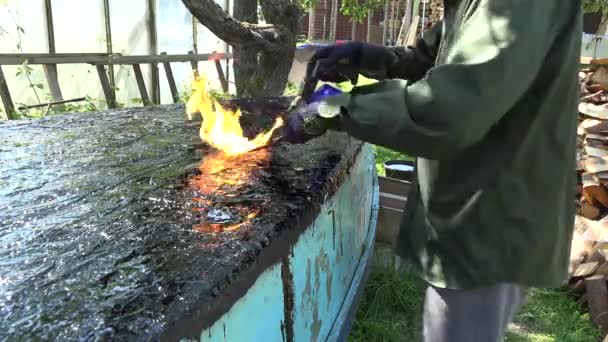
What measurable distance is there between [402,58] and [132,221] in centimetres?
135

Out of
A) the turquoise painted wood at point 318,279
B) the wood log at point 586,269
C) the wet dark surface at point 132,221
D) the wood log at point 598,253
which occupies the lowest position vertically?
the wood log at point 586,269

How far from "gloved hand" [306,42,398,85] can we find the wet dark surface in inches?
15.1

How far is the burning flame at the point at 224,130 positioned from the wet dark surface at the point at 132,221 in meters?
0.08

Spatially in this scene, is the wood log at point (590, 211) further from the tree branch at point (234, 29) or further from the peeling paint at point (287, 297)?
the peeling paint at point (287, 297)

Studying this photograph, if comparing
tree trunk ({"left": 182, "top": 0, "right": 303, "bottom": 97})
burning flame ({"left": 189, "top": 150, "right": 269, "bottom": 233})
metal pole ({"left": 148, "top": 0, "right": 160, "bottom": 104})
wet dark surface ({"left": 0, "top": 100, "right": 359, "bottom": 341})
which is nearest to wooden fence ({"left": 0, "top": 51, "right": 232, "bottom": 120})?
metal pole ({"left": 148, "top": 0, "right": 160, "bottom": 104})

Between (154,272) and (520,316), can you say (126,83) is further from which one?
(154,272)

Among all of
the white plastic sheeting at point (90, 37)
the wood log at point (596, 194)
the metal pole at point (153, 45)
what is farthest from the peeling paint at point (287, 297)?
the metal pole at point (153, 45)

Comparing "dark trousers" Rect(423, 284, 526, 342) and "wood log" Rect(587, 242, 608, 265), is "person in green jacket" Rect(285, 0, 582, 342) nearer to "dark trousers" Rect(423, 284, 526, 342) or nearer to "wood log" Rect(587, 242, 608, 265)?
"dark trousers" Rect(423, 284, 526, 342)

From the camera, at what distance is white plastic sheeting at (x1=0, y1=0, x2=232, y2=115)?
19.8 ft

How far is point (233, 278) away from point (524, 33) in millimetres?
881

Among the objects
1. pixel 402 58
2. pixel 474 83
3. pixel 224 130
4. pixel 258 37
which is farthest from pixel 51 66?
pixel 474 83

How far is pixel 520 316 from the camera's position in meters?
3.42

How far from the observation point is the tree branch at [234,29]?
13.5 feet

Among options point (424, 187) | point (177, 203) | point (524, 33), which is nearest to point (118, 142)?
point (177, 203)
